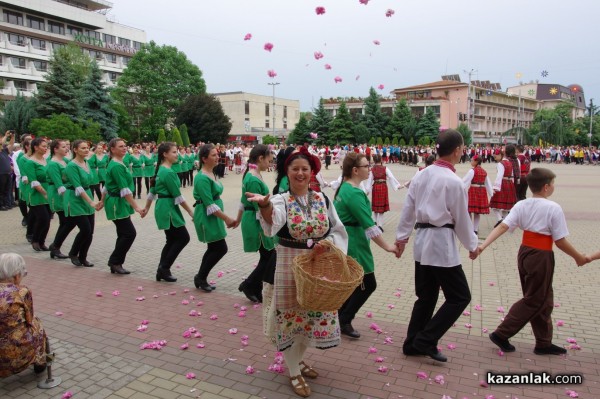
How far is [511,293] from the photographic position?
251 inches

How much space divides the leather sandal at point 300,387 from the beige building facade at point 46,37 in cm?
5113

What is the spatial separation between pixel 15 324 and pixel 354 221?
2994mm

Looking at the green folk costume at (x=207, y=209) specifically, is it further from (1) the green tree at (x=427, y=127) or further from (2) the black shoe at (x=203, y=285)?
(1) the green tree at (x=427, y=127)

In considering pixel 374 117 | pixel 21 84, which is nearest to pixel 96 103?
pixel 21 84

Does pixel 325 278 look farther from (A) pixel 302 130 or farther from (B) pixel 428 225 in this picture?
(A) pixel 302 130

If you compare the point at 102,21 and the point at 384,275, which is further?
the point at 102,21

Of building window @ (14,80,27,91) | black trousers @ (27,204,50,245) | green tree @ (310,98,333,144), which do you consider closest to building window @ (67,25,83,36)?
building window @ (14,80,27,91)

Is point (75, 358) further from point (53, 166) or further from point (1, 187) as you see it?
point (1, 187)

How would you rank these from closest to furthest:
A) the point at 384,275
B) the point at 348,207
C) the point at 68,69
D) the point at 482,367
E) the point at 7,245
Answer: the point at 482,367
the point at 348,207
the point at 384,275
the point at 7,245
the point at 68,69

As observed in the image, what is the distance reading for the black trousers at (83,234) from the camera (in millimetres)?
7625

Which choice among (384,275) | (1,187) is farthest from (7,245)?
(384,275)

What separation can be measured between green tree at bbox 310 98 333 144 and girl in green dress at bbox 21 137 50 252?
50.9 m

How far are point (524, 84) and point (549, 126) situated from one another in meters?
64.7

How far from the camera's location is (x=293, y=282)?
12.1 ft
